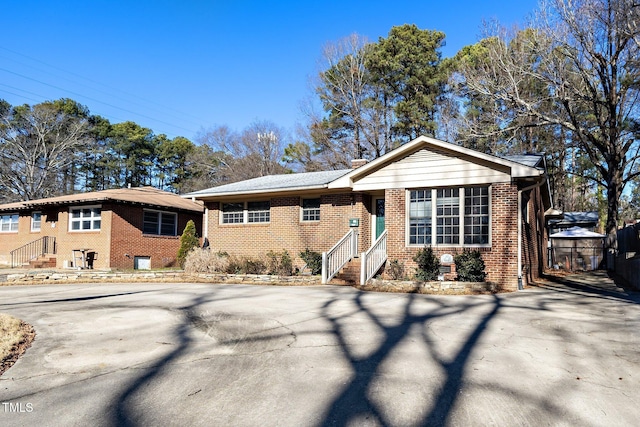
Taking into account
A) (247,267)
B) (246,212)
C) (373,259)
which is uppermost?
(246,212)

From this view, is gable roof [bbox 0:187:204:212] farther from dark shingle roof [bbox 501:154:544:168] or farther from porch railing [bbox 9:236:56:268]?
dark shingle roof [bbox 501:154:544:168]

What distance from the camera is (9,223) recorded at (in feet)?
83.7

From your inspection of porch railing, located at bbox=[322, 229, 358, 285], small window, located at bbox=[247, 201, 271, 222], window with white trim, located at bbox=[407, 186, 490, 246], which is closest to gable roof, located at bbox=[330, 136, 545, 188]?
window with white trim, located at bbox=[407, 186, 490, 246]

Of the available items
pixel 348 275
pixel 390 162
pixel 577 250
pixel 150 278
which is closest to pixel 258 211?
pixel 150 278

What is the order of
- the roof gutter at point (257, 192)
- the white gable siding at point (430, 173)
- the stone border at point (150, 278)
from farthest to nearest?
the roof gutter at point (257, 192)
the stone border at point (150, 278)
the white gable siding at point (430, 173)

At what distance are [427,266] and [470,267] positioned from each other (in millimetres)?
1216

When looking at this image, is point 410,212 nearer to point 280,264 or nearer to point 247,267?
point 280,264

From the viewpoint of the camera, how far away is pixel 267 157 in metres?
41.0

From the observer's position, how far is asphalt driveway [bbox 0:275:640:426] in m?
3.94

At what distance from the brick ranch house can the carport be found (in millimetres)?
5848

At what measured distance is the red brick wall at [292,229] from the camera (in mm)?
15852

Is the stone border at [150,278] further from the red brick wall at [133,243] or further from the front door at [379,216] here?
the red brick wall at [133,243]

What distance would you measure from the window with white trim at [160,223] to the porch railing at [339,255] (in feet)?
36.4

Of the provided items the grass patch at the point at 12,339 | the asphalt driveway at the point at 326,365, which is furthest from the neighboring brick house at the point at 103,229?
Result: the grass patch at the point at 12,339
